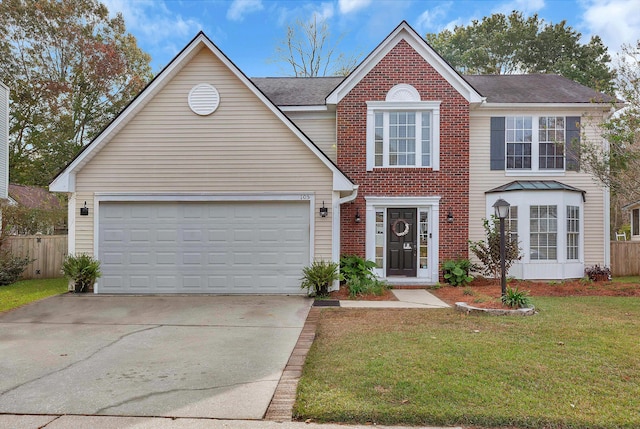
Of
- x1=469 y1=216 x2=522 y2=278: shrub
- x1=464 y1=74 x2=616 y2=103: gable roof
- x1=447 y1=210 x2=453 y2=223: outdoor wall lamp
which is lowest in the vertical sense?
x1=469 y1=216 x2=522 y2=278: shrub

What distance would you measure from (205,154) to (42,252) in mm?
7659

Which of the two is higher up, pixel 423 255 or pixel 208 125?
pixel 208 125

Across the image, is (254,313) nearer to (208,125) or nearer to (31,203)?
(208,125)

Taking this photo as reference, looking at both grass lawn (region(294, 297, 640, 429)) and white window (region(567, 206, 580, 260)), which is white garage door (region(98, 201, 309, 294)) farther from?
white window (region(567, 206, 580, 260))

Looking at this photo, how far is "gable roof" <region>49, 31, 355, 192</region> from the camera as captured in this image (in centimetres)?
929

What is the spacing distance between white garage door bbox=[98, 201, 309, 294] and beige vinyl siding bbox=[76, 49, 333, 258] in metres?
0.47

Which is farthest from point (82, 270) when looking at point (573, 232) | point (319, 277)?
point (573, 232)

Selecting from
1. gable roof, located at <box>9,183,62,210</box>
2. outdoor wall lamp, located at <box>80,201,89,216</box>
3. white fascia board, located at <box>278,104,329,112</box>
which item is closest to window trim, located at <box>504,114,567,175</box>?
white fascia board, located at <box>278,104,329,112</box>

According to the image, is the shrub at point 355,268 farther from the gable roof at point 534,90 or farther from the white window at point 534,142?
the gable roof at point 534,90

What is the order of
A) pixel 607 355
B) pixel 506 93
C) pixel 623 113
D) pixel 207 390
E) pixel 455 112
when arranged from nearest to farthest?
1. pixel 207 390
2. pixel 607 355
3. pixel 623 113
4. pixel 455 112
5. pixel 506 93

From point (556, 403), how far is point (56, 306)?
8.83m

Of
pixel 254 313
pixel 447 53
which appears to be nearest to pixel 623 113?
pixel 254 313

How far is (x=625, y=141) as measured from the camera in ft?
32.8

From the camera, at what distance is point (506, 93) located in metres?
12.1
